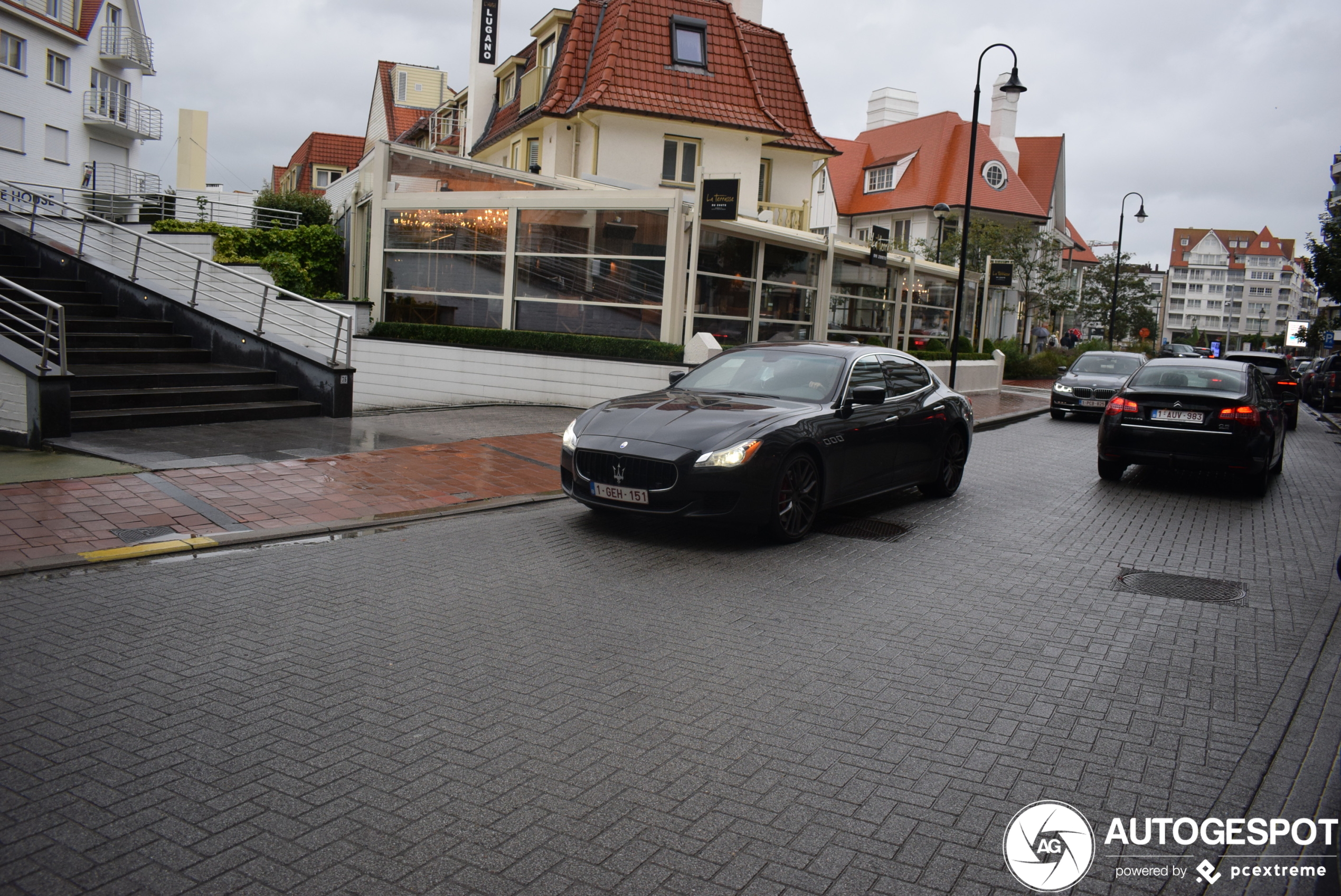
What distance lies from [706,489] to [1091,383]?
16.6m

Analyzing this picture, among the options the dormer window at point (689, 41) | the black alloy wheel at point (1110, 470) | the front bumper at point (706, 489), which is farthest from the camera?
the dormer window at point (689, 41)

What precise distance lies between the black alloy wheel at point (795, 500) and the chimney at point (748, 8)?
28.7 meters

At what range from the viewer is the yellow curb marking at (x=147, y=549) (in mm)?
6688

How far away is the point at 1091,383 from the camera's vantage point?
21.6 meters

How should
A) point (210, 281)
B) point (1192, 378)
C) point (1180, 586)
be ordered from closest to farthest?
point (1180, 586)
point (1192, 378)
point (210, 281)

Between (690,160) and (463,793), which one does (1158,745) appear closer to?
(463,793)

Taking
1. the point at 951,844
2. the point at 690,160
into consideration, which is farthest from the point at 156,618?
the point at 690,160

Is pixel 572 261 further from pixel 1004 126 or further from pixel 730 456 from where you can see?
pixel 1004 126

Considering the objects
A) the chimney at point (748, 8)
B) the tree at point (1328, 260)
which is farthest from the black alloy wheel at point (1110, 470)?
the tree at point (1328, 260)

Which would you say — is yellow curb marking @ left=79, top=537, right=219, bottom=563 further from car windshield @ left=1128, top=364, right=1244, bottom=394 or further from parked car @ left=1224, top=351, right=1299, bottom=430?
parked car @ left=1224, top=351, right=1299, bottom=430

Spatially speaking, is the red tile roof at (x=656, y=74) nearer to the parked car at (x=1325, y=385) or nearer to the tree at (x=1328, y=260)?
the parked car at (x=1325, y=385)

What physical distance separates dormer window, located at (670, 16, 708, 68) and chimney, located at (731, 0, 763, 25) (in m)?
4.73

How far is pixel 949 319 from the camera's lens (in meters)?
31.5

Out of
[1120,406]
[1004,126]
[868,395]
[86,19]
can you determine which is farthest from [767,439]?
[1004,126]
